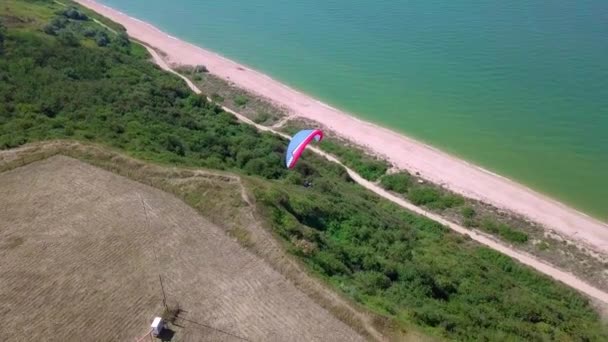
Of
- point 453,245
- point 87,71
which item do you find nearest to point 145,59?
point 87,71

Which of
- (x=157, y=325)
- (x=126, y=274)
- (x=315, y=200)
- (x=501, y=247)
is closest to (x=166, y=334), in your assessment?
(x=157, y=325)

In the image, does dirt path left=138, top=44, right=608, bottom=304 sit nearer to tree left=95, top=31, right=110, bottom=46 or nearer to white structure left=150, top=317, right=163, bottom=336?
white structure left=150, top=317, right=163, bottom=336

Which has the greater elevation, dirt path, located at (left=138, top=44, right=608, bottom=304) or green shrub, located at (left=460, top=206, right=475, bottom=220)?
green shrub, located at (left=460, top=206, right=475, bottom=220)

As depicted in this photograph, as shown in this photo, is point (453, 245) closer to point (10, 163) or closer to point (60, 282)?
point (60, 282)

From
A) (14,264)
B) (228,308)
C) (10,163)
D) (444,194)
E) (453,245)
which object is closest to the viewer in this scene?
(228,308)

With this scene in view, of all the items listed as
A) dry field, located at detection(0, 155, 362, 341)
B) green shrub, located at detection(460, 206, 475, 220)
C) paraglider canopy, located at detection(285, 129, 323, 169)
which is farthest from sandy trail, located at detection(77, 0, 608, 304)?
dry field, located at detection(0, 155, 362, 341)

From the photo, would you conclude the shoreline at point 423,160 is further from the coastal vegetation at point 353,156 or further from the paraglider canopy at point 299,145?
the paraglider canopy at point 299,145

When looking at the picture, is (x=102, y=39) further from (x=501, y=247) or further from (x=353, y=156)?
(x=501, y=247)
